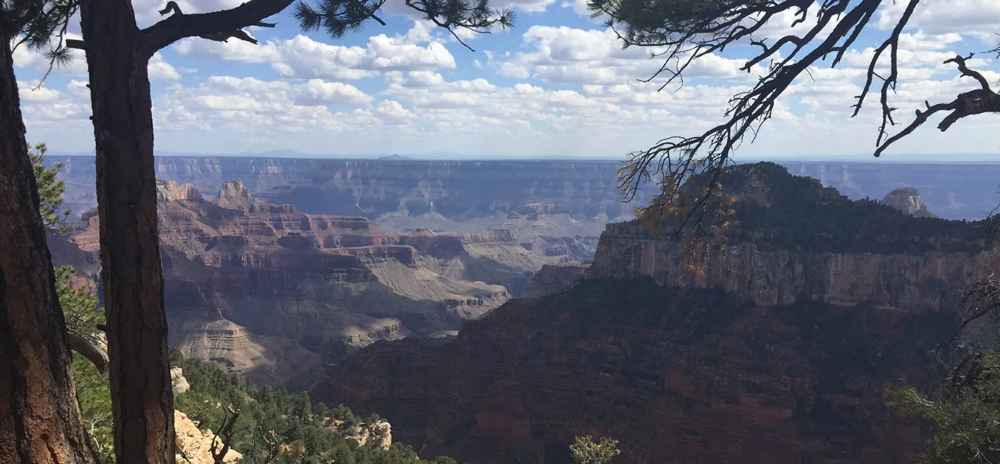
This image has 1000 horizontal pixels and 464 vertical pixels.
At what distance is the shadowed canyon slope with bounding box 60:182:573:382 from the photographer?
111m

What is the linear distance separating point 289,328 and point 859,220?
102m

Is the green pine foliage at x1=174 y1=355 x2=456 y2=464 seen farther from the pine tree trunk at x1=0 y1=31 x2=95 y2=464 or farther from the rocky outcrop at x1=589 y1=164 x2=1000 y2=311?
the rocky outcrop at x1=589 y1=164 x2=1000 y2=311

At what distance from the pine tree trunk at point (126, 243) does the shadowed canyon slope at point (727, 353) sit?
41.3 m

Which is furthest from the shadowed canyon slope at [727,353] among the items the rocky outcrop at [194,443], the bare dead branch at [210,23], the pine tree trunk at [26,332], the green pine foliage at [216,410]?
the pine tree trunk at [26,332]

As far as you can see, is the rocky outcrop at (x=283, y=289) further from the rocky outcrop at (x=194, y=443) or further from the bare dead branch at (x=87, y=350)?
the bare dead branch at (x=87, y=350)

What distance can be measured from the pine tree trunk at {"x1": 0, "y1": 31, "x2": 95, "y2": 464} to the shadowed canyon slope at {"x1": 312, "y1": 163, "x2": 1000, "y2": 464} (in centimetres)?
4235

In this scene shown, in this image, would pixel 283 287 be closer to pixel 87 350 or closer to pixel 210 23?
pixel 210 23

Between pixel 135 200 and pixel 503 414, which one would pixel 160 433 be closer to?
pixel 135 200

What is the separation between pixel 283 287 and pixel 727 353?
118 metres

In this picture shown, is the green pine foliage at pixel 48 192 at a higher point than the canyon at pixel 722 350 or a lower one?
higher

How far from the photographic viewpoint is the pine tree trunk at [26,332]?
4.01 m

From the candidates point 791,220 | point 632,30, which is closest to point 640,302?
point 791,220

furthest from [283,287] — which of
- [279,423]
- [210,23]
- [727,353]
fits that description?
[210,23]

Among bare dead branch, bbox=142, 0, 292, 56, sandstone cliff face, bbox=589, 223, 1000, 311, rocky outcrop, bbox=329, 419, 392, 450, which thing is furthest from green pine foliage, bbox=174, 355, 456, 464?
sandstone cliff face, bbox=589, 223, 1000, 311
